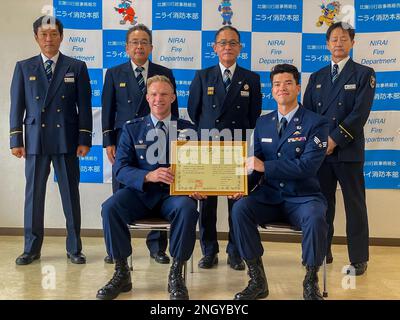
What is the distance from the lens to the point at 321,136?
9.72 feet

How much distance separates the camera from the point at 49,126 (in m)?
3.68

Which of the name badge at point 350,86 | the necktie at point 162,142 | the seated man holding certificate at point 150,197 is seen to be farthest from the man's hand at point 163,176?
the name badge at point 350,86

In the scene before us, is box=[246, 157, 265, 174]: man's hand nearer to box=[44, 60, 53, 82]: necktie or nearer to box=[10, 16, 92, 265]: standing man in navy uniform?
box=[10, 16, 92, 265]: standing man in navy uniform

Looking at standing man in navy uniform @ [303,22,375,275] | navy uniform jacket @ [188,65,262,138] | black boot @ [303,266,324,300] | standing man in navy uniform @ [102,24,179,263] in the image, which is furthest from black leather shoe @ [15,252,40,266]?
standing man in navy uniform @ [303,22,375,275]

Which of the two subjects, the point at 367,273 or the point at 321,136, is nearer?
the point at 321,136

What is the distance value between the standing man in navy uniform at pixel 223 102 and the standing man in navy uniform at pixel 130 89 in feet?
0.78

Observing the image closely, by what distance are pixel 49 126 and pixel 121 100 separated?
604 millimetres

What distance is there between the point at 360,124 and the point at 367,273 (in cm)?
Result: 114

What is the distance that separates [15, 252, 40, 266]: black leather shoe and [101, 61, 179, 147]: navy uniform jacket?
1.06 meters

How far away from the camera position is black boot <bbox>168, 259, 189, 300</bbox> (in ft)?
9.43

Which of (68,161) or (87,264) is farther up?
(68,161)

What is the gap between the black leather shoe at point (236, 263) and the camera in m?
3.57
